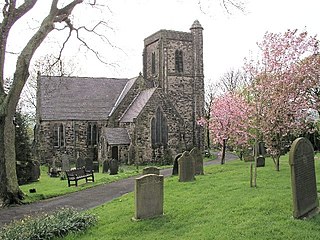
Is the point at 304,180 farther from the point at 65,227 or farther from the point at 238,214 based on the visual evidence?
the point at 65,227

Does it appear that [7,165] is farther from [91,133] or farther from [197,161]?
[91,133]

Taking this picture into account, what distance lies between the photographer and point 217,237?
7.41m

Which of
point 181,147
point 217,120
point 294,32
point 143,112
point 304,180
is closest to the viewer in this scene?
point 304,180

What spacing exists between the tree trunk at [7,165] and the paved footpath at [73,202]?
25.8 inches

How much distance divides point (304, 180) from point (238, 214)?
5.56 ft

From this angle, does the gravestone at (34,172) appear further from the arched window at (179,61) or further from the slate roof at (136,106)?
the arched window at (179,61)

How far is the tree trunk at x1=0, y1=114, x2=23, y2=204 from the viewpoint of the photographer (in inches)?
585

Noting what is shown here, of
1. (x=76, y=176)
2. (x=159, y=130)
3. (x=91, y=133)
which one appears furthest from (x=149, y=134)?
(x=76, y=176)

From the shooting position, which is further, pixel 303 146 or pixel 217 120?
pixel 217 120

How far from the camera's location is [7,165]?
1499 cm

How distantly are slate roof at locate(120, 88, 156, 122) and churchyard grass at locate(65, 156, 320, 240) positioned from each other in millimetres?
22187

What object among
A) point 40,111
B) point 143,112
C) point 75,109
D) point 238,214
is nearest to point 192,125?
point 143,112

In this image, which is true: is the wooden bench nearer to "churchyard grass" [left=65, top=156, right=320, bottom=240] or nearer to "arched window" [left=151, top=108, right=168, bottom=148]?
"churchyard grass" [left=65, top=156, right=320, bottom=240]

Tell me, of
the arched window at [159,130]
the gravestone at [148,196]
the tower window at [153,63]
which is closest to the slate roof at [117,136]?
the arched window at [159,130]
